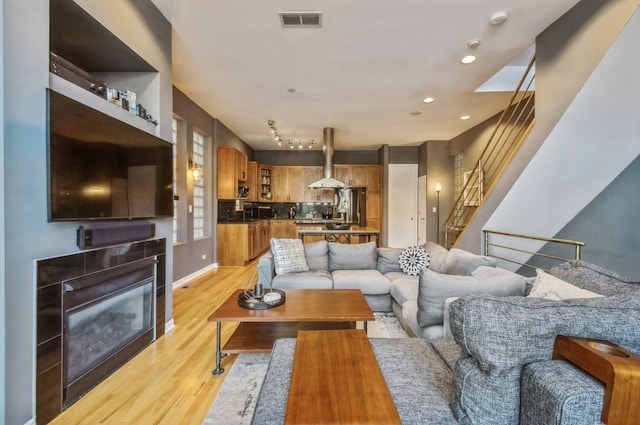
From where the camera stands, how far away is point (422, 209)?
7660 millimetres

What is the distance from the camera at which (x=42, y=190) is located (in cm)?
157

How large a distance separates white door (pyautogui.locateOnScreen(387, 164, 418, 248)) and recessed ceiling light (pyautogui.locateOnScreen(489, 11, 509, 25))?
5.27m

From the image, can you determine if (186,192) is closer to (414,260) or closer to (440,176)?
(414,260)

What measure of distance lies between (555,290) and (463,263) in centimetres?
104

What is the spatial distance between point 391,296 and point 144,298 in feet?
8.02

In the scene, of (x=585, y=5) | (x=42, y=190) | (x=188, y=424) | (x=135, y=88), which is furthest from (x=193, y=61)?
(x=585, y=5)

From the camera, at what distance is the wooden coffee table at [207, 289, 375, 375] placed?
6.63 ft

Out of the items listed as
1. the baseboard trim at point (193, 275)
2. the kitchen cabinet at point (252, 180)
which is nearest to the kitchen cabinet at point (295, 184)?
the kitchen cabinet at point (252, 180)

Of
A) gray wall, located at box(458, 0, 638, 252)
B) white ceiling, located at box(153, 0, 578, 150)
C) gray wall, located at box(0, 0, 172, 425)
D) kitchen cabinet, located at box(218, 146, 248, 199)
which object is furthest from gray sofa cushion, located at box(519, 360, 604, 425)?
kitchen cabinet, located at box(218, 146, 248, 199)

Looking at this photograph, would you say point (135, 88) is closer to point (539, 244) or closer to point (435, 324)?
point (435, 324)

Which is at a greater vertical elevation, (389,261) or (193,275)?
(389,261)

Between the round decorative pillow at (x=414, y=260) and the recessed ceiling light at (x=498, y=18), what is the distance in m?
2.39

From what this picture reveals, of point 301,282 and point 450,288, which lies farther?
point 301,282

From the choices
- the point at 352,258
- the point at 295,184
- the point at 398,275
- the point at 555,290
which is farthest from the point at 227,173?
the point at 555,290
